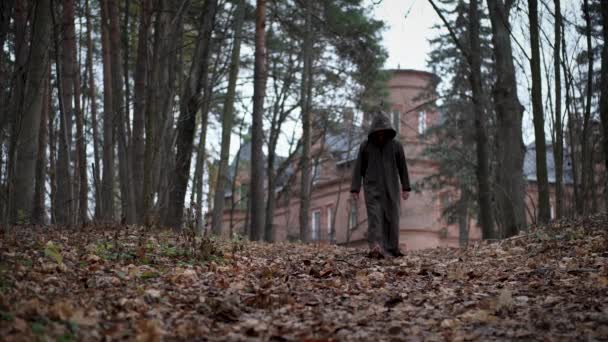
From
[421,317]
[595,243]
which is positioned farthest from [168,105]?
[421,317]

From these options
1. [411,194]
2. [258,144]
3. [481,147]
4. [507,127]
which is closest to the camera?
[507,127]

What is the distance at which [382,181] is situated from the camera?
12.5 meters

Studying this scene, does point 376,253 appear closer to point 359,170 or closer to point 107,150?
point 359,170

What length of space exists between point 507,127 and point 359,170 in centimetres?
563

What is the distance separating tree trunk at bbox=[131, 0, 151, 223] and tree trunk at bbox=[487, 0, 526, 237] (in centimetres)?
763

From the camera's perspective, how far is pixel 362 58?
30.8 meters

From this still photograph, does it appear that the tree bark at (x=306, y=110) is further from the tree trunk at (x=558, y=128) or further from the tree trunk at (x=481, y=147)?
the tree trunk at (x=558, y=128)

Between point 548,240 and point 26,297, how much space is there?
842 centimetres

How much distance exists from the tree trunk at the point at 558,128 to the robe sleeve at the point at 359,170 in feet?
17.8

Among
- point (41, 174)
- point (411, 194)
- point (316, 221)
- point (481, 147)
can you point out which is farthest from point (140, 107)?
point (316, 221)

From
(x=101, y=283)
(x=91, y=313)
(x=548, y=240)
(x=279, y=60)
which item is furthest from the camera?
(x=279, y=60)

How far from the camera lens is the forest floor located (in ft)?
18.8

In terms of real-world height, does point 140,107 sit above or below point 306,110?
below

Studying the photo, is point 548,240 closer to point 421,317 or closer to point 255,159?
point 421,317
